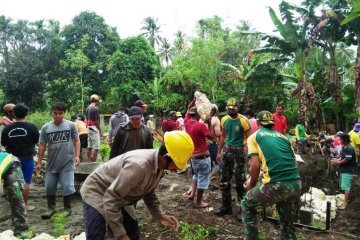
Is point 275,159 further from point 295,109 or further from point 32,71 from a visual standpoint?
point 32,71

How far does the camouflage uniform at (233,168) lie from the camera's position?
548cm

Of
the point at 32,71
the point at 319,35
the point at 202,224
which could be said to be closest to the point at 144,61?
the point at 32,71

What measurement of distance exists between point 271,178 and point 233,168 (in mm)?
1724

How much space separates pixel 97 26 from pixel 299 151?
21440mm

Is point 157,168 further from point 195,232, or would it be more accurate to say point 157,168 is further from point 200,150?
point 200,150

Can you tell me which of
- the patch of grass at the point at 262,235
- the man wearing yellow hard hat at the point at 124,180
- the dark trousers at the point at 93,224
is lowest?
the patch of grass at the point at 262,235

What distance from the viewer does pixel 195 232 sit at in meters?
4.77

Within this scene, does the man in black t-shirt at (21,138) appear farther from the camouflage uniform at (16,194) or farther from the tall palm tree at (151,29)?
the tall palm tree at (151,29)

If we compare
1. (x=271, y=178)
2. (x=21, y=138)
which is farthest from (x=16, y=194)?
(x=271, y=178)

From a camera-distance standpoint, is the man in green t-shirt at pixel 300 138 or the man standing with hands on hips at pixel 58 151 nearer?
the man standing with hands on hips at pixel 58 151

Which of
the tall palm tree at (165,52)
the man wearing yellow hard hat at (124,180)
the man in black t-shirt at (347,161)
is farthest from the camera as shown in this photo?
the tall palm tree at (165,52)

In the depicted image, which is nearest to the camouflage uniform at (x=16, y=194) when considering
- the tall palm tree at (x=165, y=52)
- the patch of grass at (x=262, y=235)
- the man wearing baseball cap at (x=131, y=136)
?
the man wearing baseball cap at (x=131, y=136)

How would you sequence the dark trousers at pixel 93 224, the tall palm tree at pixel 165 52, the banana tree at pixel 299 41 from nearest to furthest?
the dark trousers at pixel 93 224, the banana tree at pixel 299 41, the tall palm tree at pixel 165 52

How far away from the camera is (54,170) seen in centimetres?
549
